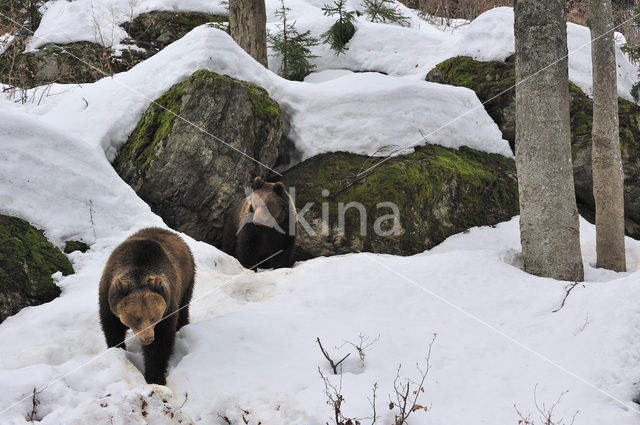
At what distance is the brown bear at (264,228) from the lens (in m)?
6.45

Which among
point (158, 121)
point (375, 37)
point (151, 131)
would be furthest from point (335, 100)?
point (375, 37)

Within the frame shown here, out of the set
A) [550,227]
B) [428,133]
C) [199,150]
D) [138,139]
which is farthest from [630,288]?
[138,139]

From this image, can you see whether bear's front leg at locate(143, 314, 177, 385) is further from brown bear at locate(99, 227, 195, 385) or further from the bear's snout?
the bear's snout

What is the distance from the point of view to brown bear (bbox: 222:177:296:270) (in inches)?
254

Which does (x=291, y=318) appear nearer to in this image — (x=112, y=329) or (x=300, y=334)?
(x=300, y=334)

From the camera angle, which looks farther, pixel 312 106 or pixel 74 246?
pixel 312 106

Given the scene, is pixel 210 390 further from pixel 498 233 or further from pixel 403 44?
pixel 403 44

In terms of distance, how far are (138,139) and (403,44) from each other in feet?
29.8

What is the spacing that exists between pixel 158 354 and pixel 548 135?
194 inches

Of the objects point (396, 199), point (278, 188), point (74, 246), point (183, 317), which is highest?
point (278, 188)

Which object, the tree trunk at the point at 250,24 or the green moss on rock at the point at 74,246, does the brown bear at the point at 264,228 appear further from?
the tree trunk at the point at 250,24

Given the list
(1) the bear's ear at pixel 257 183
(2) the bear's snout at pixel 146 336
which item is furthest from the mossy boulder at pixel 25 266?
(1) the bear's ear at pixel 257 183

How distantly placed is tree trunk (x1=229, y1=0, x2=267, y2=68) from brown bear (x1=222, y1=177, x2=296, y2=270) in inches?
173

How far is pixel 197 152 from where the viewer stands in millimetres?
6824
